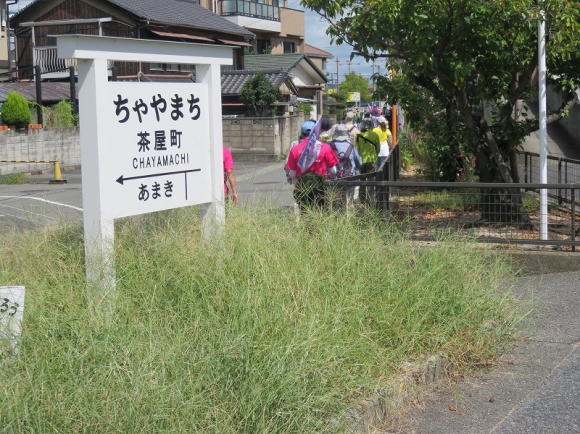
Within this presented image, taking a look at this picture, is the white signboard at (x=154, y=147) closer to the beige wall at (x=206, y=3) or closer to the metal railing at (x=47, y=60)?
the metal railing at (x=47, y=60)

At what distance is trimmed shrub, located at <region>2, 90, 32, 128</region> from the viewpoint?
2181 cm

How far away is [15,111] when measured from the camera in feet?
71.7

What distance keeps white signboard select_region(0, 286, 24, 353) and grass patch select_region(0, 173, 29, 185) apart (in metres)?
16.7

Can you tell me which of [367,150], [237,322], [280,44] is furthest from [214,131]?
[280,44]

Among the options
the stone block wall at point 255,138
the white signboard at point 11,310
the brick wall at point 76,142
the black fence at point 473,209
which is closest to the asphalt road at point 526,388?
the black fence at point 473,209

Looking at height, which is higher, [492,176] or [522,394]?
[492,176]

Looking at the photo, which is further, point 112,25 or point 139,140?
point 112,25

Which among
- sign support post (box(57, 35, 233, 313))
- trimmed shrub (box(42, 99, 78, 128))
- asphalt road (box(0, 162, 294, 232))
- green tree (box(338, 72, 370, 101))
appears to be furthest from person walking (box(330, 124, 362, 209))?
green tree (box(338, 72, 370, 101))

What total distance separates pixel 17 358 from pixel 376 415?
1.90m

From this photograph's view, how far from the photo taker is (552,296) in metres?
7.84

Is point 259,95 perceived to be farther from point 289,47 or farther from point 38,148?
point 289,47

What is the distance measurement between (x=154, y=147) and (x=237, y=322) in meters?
1.96

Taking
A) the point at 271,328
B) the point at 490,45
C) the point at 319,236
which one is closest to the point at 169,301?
the point at 271,328

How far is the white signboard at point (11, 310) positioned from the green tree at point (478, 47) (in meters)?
6.37
